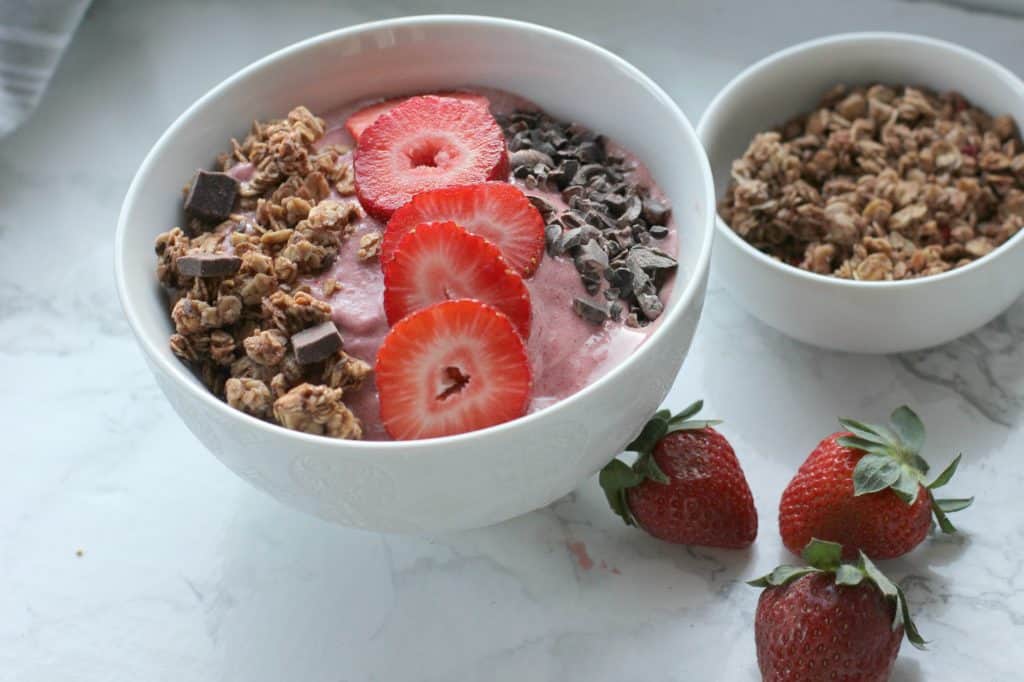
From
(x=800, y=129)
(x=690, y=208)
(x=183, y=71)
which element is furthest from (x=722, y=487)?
(x=183, y=71)

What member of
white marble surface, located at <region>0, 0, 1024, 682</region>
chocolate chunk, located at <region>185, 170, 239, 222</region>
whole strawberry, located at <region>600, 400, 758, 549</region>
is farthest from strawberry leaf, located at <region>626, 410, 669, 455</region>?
chocolate chunk, located at <region>185, 170, 239, 222</region>

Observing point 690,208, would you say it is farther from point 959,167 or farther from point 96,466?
point 96,466

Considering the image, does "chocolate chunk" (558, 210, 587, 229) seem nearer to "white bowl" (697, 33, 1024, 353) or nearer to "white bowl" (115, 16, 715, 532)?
"white bowl" (115, 16, 715, 532)

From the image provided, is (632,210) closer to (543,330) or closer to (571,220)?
(571,220)

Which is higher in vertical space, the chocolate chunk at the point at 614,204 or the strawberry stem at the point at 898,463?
the chocolate chunk at the point at 614,204

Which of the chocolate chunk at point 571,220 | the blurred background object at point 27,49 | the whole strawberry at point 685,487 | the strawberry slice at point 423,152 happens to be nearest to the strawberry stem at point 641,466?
the whole strawberry at point 685,487

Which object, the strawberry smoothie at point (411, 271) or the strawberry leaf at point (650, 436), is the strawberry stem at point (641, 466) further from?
the strawberry smoothie at point (411, 271)

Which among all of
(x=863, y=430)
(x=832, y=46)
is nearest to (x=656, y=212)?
(x=863, y=430)
